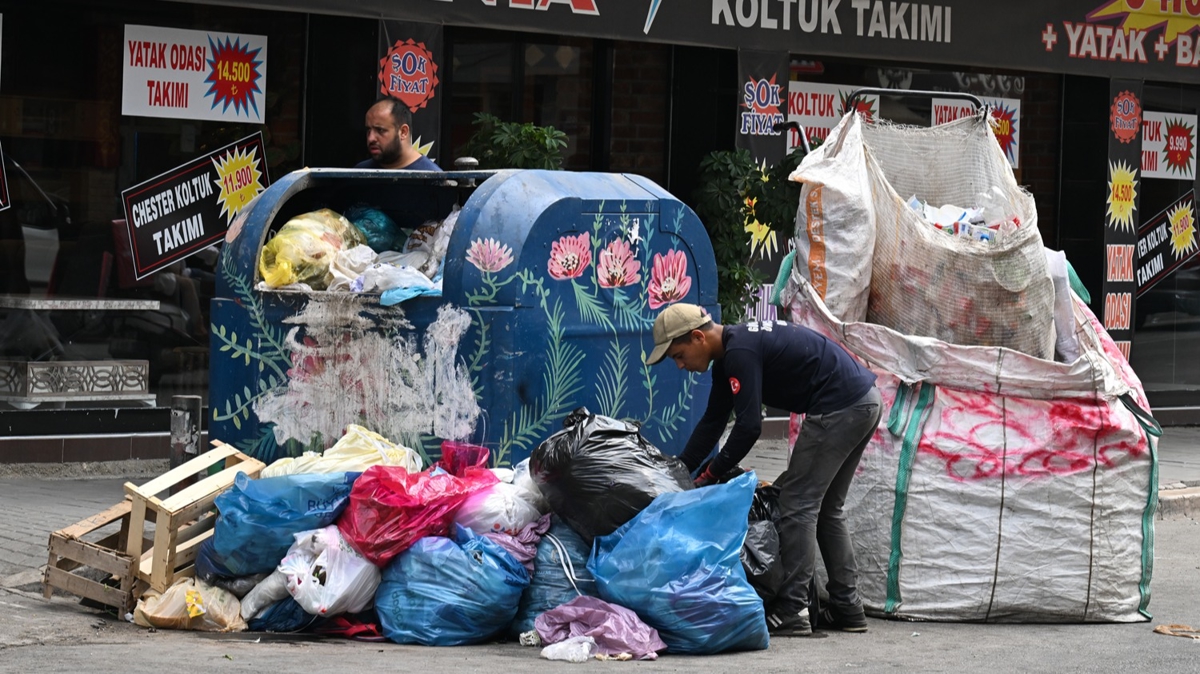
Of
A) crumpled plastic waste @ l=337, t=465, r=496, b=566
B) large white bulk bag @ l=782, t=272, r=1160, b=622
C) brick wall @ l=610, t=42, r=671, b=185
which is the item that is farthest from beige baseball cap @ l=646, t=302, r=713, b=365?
brick wall @ l=610, t=42, r=671, b=185

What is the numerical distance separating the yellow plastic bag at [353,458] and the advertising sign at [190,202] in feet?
11.6

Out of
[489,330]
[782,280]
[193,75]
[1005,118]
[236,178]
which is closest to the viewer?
[489,330]

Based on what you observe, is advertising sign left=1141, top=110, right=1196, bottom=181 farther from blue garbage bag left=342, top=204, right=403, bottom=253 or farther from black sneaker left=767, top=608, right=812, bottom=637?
black sneaker left=767, top=608, right=812, bottom=637

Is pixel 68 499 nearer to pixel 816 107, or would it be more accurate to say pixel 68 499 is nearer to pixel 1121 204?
pixel 816 107

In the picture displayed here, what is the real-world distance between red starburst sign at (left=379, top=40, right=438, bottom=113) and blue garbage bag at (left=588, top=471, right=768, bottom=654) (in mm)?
4807

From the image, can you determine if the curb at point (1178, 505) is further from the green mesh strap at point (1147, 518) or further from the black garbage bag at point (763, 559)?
the black garbage bag at point (763, 559)

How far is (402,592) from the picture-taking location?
598 centimetres

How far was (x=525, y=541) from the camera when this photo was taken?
20.0ft

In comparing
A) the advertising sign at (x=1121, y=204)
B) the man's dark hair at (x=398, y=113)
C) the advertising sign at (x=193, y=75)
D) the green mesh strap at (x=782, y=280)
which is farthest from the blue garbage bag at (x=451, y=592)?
the advertising sign at (x=1121, y=204)

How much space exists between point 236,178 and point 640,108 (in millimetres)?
3003

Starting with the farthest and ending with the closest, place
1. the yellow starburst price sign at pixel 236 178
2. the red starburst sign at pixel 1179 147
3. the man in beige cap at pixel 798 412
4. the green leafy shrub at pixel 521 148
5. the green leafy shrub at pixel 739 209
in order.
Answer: the red starburst sign at pixel 1179 147 < the yellow starburst price sign at pixel 236 178 < the green leafy shrub at pixel 739 209 < the green leafy shrub at pixel 521 148 < the man in beige cap at pixel 798 412

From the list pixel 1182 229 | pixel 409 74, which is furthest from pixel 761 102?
pixel 1182 229

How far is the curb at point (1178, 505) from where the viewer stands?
986 centimetres

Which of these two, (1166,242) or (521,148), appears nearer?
(521,148)
